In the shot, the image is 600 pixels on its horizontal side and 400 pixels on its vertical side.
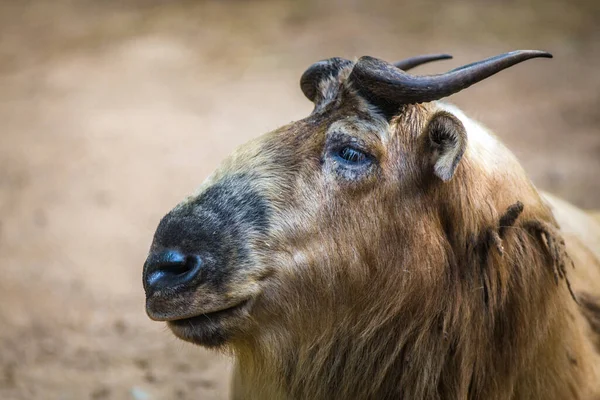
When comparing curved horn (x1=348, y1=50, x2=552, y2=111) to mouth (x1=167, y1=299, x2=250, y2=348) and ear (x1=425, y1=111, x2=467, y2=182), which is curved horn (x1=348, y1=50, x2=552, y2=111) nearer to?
ear (x1=425, y1=111, x2=467, y2=182)

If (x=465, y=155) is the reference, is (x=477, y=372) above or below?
below

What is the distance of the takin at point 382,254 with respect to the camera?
2.66 meters

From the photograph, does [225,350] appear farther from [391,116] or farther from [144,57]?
[144,57]

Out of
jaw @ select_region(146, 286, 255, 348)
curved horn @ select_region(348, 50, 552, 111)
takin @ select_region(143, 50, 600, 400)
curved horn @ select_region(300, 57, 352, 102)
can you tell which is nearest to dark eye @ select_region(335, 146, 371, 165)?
takin @ select_region(143, 50, 600, 400)

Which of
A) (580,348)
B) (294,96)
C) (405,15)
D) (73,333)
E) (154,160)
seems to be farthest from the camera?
(405,15)

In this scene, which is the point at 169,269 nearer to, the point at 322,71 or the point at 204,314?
the point at 204,314

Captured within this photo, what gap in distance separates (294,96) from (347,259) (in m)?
5.98

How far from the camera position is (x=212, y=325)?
2.62 m

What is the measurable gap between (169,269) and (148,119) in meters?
5.88

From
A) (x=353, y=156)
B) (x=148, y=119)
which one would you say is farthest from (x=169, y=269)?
(x=148, y=119)

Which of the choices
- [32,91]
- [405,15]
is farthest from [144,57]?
[405,15]

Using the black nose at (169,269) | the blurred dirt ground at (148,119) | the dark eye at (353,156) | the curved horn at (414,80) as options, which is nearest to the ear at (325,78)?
the curved horn at (414,80)

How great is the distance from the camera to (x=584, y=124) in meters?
7.69

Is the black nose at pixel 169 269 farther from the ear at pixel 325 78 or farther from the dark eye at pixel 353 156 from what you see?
the ear at pixel 325 78
